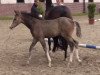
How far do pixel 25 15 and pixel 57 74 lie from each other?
195 cm

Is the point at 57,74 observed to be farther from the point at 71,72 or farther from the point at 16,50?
the point at 16,50

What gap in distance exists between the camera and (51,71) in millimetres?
8211

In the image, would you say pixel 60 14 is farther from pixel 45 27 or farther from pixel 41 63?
pixel 41 63

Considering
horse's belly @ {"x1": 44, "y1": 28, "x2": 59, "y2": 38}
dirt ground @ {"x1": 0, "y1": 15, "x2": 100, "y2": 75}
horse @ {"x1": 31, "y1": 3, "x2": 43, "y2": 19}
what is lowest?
dirt ground @ {"x1": 0, "y1": 15, "x2": 100, "y2": 75}

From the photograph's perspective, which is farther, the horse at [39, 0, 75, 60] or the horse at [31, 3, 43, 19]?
the horse at [39, 0, 75, 60]

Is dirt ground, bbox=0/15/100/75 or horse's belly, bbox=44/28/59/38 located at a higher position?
horse's belly, bbox=44/28/59/38

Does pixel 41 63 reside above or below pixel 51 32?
below

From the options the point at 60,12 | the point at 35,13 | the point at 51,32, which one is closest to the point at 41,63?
the point at 51,32

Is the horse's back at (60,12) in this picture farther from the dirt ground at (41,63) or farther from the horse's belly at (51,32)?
the dirt ground at (41,63)

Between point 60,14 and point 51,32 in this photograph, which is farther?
point 60,14

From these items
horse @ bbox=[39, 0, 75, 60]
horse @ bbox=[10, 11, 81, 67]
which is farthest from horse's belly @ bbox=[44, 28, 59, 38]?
horse @ bbox=[39, 0, 75, 60]

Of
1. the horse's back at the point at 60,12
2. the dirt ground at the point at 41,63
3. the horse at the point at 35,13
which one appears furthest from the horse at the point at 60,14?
the dirt ground at the point at 41,63

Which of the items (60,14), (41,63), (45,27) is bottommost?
(41,63)

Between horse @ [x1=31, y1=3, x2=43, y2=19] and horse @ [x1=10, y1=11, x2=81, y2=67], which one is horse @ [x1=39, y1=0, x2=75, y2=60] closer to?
horse @ [x1=31, y1=3, x2=43, y2=19]
